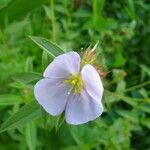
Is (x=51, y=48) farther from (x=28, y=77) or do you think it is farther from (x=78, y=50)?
(x=78, y=50)

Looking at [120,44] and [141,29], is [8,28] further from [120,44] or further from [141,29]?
[141,29]

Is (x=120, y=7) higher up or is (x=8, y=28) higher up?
(x=8, y=28)

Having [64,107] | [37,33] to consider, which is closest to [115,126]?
[37,33]

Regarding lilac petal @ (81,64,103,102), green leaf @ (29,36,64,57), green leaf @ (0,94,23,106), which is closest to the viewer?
lilac petal @ (81,64,103,102)

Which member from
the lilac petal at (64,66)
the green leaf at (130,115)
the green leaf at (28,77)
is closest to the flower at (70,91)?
the lilac petal at (64,66)

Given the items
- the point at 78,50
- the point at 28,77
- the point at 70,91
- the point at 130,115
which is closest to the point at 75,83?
the point at 70,91

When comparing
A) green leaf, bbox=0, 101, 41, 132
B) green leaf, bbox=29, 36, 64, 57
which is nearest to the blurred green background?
green leaf, bbox=0, 101, 41, 132

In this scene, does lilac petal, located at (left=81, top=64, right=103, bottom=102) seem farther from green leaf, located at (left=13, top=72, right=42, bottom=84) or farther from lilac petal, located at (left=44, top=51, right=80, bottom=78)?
green leaf, located at (left=13, top=72, right=42, bottom=84)

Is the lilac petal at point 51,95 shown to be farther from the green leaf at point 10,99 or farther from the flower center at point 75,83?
the green leaf at point 10,99
